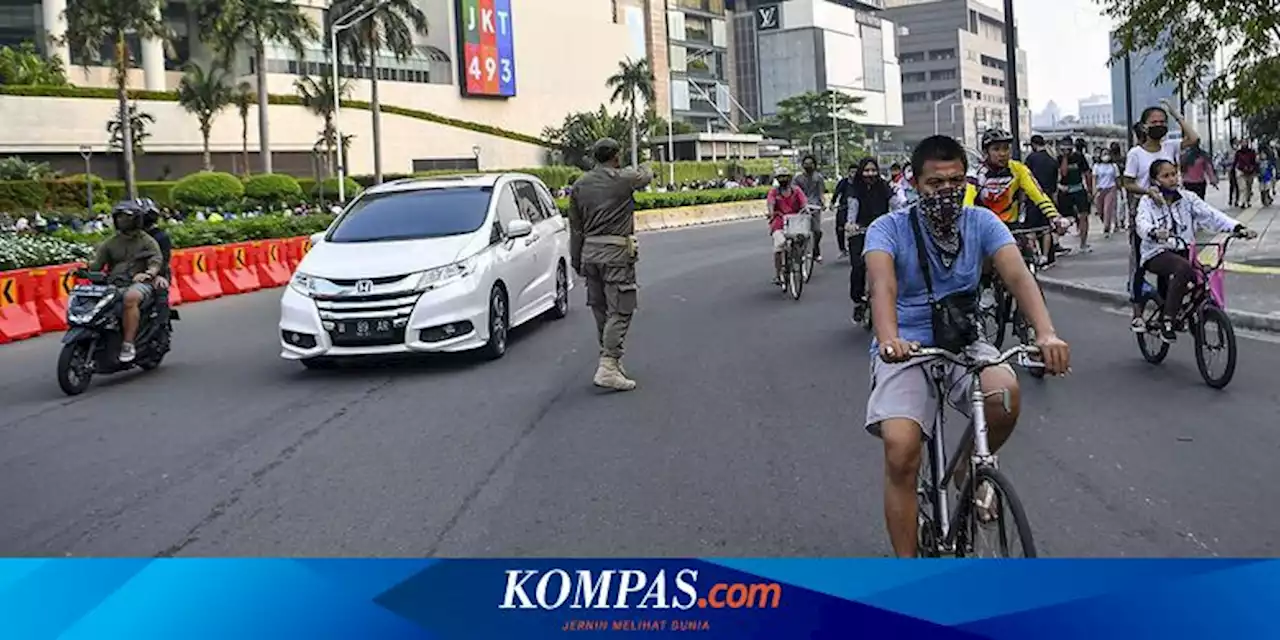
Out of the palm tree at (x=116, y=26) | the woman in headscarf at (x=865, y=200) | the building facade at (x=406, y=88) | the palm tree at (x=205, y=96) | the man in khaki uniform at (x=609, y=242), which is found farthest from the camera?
the palm tree at (x=205, y=96)

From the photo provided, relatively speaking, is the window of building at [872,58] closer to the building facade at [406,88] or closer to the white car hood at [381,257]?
the building facade at [406,88]

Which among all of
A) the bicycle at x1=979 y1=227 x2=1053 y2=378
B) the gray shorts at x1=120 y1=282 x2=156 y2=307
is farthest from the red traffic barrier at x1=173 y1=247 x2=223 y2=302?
the bicycle at x1=979 y1=227 x2=1053 y2=378

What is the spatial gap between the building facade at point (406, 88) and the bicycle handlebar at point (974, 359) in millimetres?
63110

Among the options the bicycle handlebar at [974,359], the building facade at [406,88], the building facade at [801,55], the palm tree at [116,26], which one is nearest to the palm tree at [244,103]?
the building facade at [406,88]

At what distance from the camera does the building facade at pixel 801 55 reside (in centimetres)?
15162

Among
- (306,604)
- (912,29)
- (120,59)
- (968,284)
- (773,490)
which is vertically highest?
(912,29)

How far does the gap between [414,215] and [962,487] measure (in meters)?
8.74

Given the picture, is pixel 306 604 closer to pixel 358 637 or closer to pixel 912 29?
pixel 358 637

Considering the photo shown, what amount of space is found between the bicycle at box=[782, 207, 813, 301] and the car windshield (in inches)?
189

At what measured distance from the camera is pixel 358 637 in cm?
308

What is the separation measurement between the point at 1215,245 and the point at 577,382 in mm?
4787

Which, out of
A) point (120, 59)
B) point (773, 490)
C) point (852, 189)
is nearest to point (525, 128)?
point (120, 59)

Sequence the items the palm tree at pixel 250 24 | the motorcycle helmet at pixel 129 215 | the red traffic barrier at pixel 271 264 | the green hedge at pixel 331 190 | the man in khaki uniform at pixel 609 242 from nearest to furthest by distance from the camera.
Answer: the man in khaki uniform at pixel 609 242, the motorcycle helmet at pixel 129 215, the red traffic barrier at pixel 271 264, the green hedge at pixel 331 190, the palm tree at pixel 250 24

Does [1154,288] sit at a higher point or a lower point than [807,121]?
lower
